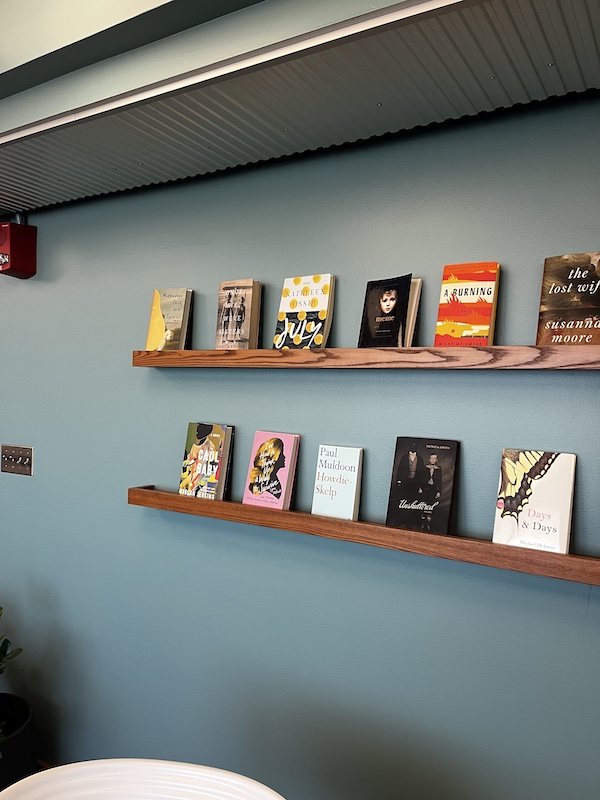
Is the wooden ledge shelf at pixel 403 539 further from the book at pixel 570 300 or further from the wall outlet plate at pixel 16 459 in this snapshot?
the wall outlet plate at pixel 16 459

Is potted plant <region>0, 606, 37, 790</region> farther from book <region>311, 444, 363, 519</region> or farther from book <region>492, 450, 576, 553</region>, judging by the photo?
book <region>492, 450, 576, 553</region>

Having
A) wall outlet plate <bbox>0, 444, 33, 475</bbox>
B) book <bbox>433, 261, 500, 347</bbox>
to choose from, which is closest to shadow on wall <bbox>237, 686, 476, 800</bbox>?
book <bbox>433, 261, 500, 347</bbox>

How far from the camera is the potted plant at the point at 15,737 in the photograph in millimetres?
2178

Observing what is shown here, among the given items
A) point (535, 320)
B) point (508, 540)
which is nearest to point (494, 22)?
point (535, 320)

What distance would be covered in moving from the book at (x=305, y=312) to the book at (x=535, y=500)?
2.03ft

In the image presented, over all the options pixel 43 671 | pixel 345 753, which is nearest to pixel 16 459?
pixel 43 671

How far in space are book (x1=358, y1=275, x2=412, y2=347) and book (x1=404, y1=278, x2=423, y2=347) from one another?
0.01 meters

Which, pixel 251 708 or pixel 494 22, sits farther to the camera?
pixel 251 708

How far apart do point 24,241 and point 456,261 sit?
6.02 ft

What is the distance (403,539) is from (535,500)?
1.06ft

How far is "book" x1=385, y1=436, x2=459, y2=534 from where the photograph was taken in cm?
161

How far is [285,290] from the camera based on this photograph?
193 centimetres

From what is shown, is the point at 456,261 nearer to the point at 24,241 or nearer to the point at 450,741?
the point at 450,741

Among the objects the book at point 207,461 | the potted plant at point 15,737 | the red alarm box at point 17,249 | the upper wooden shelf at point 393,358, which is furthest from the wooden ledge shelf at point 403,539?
the red alarm box at point 17,249
